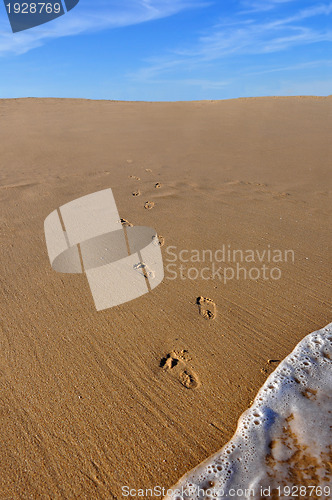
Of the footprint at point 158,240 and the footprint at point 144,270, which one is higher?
the footprint at point 158,240

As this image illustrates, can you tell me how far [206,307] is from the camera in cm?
213

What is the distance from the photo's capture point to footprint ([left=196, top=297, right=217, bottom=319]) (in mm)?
2068

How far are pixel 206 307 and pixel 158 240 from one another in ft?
3.03

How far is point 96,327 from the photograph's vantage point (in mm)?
1973

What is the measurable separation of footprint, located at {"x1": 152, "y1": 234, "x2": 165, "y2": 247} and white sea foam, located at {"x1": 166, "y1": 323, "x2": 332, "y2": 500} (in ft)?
4.65

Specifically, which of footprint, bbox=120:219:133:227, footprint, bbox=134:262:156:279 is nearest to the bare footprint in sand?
footprint, bbox=134:262:156:279

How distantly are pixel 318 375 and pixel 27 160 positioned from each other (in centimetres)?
528

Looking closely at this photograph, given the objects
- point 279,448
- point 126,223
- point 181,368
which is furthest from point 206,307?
point 126,223

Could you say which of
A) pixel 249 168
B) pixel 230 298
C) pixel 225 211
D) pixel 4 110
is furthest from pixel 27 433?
pixel 4 110

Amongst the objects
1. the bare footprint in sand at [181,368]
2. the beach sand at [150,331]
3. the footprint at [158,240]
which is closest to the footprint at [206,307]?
the beach sand at [150,331]

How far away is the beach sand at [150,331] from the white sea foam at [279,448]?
0.18 feet

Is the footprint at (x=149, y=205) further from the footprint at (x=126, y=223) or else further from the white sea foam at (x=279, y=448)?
the white sea foam at (x=279, y=448)

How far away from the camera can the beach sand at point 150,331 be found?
1361 mm

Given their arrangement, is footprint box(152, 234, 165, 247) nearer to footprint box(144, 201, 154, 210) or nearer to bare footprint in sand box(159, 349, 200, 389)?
footprint box(144, 201, 154, 210)
